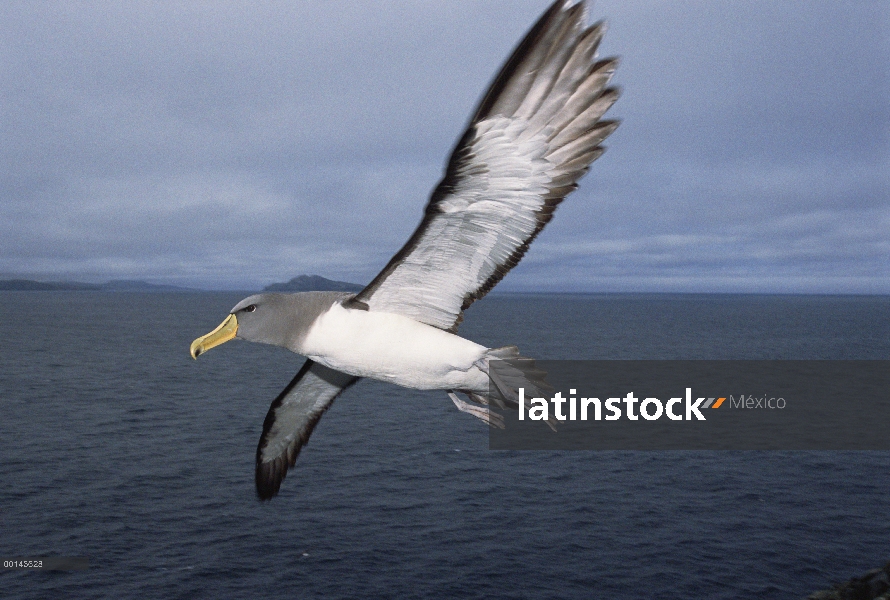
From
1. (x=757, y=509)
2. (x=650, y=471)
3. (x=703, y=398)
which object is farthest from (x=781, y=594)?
(x=703, y=398)

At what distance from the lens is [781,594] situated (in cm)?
3878

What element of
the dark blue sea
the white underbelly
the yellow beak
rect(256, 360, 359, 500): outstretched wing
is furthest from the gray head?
the dark blue sea

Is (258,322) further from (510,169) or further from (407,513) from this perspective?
(407,513)

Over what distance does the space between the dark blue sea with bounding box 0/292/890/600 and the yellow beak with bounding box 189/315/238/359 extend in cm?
3474

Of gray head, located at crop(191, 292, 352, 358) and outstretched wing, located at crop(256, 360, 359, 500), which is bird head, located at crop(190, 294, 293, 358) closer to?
gray head, located at crop(191, 292, 352, 358)

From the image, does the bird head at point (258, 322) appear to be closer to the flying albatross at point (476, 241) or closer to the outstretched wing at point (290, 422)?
the flying albatross at point (476, 241)

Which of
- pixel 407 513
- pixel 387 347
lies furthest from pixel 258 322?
pixel 407 513

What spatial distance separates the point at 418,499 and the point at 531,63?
49479 mm

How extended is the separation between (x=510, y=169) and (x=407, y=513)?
152 feet

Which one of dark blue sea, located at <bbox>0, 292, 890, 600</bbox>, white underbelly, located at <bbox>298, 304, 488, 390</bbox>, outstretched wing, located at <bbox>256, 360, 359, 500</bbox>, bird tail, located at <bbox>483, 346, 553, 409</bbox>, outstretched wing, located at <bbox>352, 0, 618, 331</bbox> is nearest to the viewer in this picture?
outstretched wing, located at <bbox>352, 0, 618, 331</bbox>

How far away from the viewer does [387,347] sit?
23.6 feet

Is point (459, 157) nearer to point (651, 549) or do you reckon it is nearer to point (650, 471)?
point (651, 549)

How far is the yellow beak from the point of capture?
6.75m

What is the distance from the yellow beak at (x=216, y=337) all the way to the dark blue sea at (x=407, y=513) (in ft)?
114
